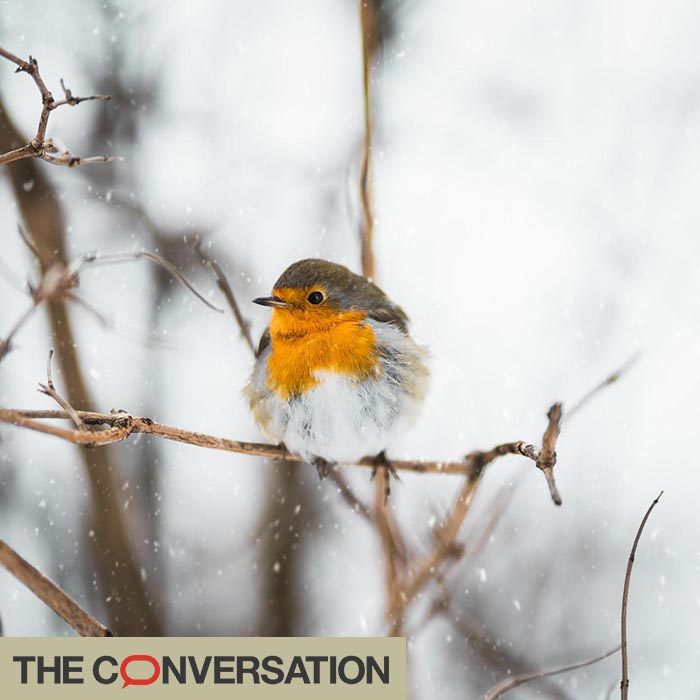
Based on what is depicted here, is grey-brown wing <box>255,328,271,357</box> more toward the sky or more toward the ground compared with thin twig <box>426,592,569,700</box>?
more toward the sky

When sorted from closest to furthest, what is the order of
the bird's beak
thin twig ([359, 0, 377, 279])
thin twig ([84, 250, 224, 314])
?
thin twig ([84, 250, 224, 314])
thin twig ([359, 0, 377, 279])
the bird's beak

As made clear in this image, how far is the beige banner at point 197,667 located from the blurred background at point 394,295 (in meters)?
0.47

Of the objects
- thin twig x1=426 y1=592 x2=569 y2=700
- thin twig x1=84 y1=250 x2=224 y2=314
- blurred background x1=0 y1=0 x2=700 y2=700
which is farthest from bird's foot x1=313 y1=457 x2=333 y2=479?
thin twig x1=84 y1=250 x2=224 y2=314

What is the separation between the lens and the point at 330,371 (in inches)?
81.5

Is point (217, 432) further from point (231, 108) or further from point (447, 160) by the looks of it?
point (447, 160)

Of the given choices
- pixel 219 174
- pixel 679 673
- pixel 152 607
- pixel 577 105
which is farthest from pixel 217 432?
pixel 577 105

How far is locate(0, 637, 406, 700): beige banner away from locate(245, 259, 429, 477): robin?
1.70ft

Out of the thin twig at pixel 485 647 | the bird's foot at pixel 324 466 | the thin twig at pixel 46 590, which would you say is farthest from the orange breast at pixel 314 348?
the thin twig at pixel 46 590

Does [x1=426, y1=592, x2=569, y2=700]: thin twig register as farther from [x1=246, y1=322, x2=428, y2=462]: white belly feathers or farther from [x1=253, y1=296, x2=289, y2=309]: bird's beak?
[x1=253, y1=296, x2=289, y2=309]: bird's beak

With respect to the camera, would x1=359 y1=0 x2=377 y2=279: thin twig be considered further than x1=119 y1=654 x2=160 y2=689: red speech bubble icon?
No

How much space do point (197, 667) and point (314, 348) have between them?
83 centimetres

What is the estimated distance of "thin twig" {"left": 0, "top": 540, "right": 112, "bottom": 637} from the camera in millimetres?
1093

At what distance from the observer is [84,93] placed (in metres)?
3.07

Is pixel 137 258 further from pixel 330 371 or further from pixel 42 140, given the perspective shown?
pixel 330 371
